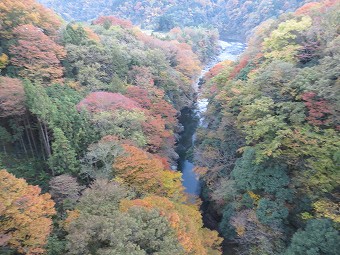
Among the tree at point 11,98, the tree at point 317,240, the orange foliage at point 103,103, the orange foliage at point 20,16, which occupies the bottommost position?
the tree at point 317,240

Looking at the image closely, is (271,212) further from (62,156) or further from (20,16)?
(20,16)

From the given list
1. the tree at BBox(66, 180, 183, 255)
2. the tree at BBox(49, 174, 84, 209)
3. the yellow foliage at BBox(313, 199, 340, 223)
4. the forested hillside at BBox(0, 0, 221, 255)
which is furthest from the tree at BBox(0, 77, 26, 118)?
the yellow foliage at BBox(313, 199, 340, 223)

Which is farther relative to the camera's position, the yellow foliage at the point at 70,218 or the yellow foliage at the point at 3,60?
the yellow foliage at the point at 3,60

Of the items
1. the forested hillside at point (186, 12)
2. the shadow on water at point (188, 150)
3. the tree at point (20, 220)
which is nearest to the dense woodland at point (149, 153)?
the tree at point (20, 220)

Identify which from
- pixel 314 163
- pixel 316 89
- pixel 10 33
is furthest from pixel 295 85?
pixel 10 33

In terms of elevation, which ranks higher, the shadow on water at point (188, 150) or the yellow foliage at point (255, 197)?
the yellow foliage at point (255, 197)

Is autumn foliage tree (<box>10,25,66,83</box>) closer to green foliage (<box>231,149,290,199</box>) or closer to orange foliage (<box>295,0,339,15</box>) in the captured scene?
green foliage (<box>231,149,290,199</box>)

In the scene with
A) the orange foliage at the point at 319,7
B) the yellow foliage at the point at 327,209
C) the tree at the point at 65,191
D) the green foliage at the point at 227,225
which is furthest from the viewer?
the orange foliage at the point at 319,7

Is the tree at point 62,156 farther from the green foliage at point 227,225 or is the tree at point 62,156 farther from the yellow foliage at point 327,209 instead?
the yellow foliage at point 327,209
